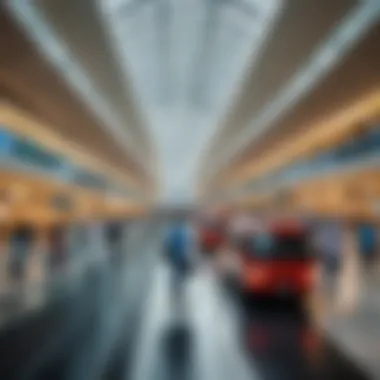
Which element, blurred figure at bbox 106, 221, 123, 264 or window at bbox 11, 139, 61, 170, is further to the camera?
blurred figure at bbox 106, 221, 123, 264

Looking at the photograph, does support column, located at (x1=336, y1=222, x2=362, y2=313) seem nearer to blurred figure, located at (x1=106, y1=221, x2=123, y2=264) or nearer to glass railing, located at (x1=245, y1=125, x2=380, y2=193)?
glass railing, located at (x1=245, y1=125, x2=380, y2=193)

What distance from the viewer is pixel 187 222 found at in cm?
1820

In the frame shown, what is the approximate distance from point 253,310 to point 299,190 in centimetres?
812

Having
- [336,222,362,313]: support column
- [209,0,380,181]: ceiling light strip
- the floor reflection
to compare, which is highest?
[209,0,380,181]: ceiling light strip

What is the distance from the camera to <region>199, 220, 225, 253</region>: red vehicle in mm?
33219

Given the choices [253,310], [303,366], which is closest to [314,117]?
[253,310]

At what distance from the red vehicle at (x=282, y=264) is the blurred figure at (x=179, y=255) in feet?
4.51

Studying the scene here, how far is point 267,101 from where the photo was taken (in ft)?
50.5

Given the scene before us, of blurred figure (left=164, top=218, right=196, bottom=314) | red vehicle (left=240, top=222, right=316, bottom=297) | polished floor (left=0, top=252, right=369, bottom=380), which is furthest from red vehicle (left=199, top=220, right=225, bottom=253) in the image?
red vehicle (left=240, top=222, right=316, bottom=297)

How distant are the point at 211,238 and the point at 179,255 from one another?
1782 cm

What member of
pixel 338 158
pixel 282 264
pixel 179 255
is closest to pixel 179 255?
pixel 179 255

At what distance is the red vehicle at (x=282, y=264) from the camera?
15.7 meters

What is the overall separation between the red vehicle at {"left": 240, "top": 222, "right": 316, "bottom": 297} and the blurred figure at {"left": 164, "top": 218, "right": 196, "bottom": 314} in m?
1.38

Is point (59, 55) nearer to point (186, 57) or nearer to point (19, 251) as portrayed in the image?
point (186, 57)
